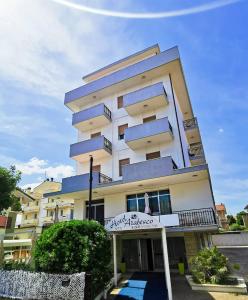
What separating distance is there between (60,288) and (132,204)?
985 cm

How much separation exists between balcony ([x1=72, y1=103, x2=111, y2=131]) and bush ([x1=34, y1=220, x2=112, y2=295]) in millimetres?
12775

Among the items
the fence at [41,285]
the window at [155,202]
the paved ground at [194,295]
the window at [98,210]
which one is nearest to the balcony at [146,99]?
the window at [155,202]

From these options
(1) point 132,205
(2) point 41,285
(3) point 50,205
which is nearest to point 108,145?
(1) point 132,205

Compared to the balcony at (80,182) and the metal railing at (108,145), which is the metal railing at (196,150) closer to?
the metal railing at (108,145)

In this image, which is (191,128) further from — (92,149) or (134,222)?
(134,222)

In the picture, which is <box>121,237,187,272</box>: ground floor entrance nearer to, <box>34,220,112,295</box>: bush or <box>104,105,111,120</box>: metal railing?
<box>34,220,112,295</box>: bush

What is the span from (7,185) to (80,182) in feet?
19.2

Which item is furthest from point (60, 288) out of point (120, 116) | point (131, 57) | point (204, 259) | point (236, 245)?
point (236, 245)

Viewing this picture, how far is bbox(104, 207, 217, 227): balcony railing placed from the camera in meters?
13.4

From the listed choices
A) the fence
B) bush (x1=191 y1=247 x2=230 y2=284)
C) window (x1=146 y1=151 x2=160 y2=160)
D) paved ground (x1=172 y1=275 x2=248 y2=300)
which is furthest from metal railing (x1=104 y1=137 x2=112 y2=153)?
the fence

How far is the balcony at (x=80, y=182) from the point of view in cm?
1742

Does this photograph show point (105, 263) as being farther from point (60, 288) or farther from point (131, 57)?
point (131, 57)

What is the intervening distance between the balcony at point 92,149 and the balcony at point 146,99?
3.84m

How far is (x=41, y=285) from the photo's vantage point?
8312mm
